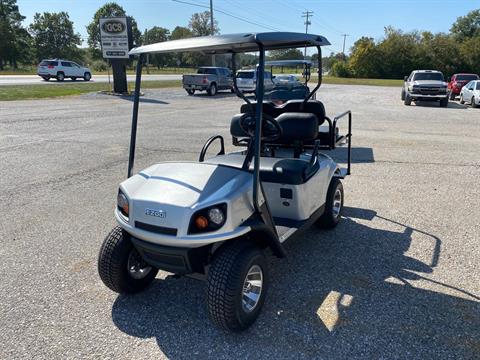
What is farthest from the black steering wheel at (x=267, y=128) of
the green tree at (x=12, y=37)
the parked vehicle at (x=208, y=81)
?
the green tree at (x=12, y=37)

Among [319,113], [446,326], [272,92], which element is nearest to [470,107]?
[272,92]

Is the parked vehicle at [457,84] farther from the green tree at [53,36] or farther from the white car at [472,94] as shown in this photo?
the green tree at [53,36]

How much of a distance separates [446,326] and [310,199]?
1468 millimetres

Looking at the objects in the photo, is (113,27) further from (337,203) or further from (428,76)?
(337,203)

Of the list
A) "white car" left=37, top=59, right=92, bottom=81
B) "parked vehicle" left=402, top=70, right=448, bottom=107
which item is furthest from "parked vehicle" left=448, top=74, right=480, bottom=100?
"white car" left=37, top=59, right=92, bottom=81

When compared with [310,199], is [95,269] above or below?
below

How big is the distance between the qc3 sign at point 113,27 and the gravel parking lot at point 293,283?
53.0ft

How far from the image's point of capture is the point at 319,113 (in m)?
4.64

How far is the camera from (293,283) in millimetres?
3352

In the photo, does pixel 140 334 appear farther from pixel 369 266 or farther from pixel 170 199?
pixel 369 266

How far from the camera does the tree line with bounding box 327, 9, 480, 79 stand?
5403 centimetres

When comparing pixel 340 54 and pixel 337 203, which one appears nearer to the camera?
pixel 337 203

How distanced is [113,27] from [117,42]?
2.54 ft

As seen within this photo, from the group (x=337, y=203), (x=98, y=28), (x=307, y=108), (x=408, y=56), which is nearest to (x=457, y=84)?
(x=307, y=108)
